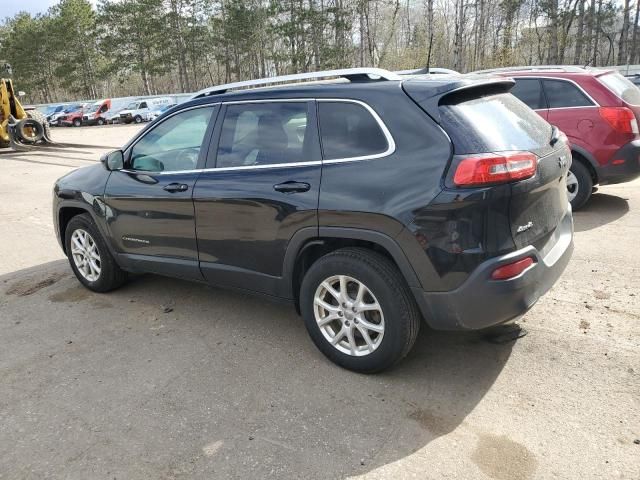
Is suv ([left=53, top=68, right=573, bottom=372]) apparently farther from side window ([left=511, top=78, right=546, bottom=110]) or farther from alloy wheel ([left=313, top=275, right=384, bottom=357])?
side window ([left=511, top=78, right=546, bottom=110])

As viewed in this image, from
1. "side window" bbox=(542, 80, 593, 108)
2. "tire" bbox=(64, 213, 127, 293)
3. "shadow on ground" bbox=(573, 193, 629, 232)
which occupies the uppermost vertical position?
"side window" bbox=(542, 80, 593, 108)

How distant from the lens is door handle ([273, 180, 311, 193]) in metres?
3.27

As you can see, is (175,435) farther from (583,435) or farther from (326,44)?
(326,44)

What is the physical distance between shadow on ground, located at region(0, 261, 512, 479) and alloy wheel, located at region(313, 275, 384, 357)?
212mm

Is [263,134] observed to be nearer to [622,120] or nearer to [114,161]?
[114,161]

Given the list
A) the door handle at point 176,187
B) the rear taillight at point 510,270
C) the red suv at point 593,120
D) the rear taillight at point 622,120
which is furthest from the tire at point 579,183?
the door handle at point 176,187

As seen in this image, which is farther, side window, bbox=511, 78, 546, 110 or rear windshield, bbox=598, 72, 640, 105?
side window, bbox=511, 78, 546, 110

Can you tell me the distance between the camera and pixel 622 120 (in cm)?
613

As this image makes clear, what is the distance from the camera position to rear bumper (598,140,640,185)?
20.1 ft

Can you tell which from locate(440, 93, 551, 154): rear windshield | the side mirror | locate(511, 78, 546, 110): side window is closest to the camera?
locate(440, 93, 551, 154): rear windshield

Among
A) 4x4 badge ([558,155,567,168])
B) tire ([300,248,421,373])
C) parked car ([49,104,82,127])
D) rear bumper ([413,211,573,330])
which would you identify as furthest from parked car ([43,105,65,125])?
rear bumper ([413,211,573,330])

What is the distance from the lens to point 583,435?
8.74 ft

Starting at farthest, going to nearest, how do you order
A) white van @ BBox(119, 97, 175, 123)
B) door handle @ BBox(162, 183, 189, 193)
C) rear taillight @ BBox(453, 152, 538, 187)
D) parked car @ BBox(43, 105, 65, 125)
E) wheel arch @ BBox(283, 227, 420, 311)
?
parked car @ BBox(43, 105, 65, 125) < white van @ BBox(119, 97, 175, 123) < door handle @ BBox(162, 183, 189, 193) < wheel arch @ BBox(283, 227, 420, 311) < rear taillight @ BBox(453, 152, 538, 187)

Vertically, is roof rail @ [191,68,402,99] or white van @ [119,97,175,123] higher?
roof rail @ [191,68,402,99]
